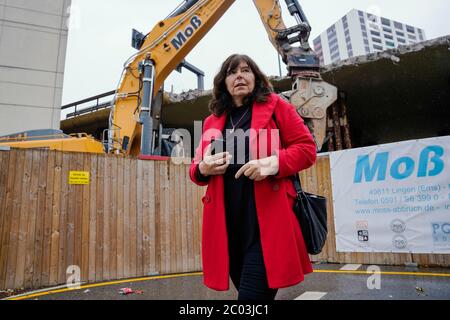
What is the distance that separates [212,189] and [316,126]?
3867 millimetres

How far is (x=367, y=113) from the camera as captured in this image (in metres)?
15.5

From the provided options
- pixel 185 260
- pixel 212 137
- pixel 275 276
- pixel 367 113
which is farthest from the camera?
pixel 367 113

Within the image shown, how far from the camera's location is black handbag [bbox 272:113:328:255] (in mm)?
1600

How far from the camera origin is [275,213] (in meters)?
1.57

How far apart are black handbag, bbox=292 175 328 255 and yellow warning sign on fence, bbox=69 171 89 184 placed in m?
4.45

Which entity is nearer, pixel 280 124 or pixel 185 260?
pixel 280 124

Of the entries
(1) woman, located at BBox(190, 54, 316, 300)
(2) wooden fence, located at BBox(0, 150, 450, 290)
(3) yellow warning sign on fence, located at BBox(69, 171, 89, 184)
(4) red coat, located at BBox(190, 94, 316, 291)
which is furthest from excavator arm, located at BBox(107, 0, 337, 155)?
(4) red coat, located at BBox(190, 94, 316, 291)

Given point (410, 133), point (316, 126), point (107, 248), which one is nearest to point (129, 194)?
point (107, 248)

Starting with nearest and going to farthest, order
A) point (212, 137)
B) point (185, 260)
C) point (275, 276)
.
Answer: point (275, 276) → point (212, 137) → point (185, 260)

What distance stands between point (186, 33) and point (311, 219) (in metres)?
6.81

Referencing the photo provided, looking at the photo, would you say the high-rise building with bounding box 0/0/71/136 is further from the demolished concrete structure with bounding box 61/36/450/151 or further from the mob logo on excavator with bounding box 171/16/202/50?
the mob logo on excavator with bounding box 171/16/202/50

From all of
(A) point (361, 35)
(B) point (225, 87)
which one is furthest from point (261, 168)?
(A) point (361, 35)

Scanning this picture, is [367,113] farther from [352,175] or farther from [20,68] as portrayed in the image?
[20,68]

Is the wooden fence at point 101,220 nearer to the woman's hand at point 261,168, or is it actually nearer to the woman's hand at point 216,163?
the woman's hand at point 216,163
